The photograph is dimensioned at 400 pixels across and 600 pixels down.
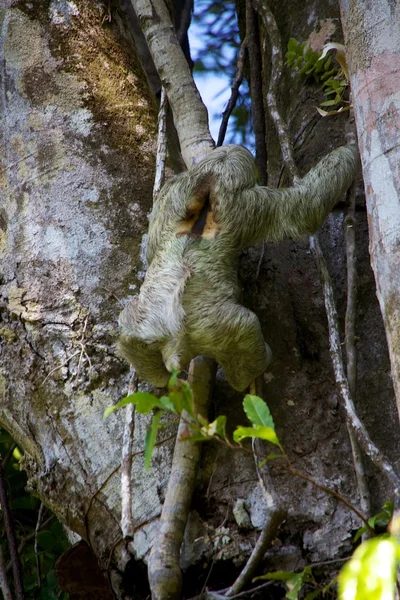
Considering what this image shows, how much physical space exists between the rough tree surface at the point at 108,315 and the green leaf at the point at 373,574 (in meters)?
1.58

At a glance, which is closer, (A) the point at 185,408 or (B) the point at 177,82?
(A) the point at 185,408

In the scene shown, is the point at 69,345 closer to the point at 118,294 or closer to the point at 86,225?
the point at 118,294

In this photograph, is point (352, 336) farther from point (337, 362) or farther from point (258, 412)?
point (258, 412)

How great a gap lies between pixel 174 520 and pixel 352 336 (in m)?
1.11

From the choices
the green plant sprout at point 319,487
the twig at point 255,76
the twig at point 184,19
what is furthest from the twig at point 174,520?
the twig at point 184,19

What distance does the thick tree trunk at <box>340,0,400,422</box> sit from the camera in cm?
230

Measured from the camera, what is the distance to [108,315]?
3.59 m

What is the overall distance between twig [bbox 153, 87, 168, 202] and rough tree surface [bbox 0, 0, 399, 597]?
163mm

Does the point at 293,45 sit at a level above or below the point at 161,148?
above

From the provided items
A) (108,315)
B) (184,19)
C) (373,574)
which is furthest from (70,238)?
(184,19)

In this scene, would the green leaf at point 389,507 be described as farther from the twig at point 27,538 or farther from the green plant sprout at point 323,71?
the twig at point 27,538

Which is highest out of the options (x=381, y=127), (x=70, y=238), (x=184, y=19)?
(x=184, y=19)

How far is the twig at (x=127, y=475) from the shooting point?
2.94m

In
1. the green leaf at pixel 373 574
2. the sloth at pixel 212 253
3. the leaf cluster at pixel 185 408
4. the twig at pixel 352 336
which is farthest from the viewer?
the sloth at pixel 212 253
